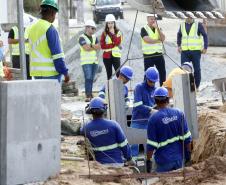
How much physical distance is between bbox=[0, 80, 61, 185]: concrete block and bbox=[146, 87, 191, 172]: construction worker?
86.9 inches

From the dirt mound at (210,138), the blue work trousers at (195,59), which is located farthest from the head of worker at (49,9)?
the blue work trousers at (195,59)

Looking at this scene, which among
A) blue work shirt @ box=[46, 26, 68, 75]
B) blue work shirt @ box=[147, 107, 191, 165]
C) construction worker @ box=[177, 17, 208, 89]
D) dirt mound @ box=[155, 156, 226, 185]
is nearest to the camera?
dirt mound @ box=[155, 156, 226, 185]

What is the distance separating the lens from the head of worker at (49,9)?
11.2 m

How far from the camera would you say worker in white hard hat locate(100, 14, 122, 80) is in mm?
19672

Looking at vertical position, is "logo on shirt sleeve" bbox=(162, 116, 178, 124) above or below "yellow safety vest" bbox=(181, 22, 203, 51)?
below

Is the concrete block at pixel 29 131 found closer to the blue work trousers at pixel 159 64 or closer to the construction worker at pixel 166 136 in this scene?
the construction worker at pixel 166 136

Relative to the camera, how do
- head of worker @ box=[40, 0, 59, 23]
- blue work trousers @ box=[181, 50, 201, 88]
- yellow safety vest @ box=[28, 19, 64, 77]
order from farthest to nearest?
blue work trousers @ box=[181, 50, 201, 88]
yellow safety vest @ box=[28, 19, 64, 77]
head of worker @ box=[40, 0, 59, 23]

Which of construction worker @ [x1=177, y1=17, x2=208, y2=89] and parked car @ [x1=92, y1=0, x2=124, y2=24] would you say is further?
parked car @ [x1=92, y1=0, x2=124, y2=24]

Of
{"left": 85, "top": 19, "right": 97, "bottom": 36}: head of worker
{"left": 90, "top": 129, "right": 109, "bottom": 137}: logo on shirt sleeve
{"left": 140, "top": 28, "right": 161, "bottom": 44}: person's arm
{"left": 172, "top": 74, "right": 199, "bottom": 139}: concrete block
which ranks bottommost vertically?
{"left": 90, "top": 129, "right": 109, "bottom": 137}: logo on shirt sleeve

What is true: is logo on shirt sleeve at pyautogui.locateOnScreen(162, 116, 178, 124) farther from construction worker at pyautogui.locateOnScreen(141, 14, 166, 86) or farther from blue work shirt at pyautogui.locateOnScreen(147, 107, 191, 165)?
construction worker at pyautogui.locateOnScreen(141, 14, 166, 86)

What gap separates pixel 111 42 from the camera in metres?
19.8

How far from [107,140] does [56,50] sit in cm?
142

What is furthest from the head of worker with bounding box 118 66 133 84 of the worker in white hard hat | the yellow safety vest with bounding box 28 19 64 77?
the worker in white hard hat

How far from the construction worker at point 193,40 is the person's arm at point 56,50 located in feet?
26.1
